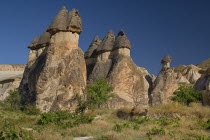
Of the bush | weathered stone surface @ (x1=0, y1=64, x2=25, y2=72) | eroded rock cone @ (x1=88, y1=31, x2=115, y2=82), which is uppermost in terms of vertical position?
weathered stone surface @ (x1=0, y1=64, x2=25, y2=72)

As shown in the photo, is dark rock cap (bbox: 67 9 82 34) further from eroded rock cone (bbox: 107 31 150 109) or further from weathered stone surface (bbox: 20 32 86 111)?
eroded rock cone (bbox: 107 31 150 109)

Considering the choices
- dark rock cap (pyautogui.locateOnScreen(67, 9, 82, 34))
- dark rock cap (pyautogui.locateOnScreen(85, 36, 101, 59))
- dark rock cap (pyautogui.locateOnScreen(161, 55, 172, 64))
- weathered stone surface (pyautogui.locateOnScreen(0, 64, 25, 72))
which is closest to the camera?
dark rock cap (pyautogui.locateOnScreen(67, 9, 82, 34))

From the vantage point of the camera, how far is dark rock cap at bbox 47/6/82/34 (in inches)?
634

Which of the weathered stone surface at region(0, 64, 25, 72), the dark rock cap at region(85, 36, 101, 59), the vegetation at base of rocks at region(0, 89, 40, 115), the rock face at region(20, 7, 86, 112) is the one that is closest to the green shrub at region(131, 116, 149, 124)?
the rock face at region(20, 7, 86, 112)

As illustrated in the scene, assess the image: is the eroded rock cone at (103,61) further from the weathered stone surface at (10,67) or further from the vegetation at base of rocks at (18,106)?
the weathered stone surface at (10,67)

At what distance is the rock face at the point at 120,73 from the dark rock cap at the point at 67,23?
375 centimetres

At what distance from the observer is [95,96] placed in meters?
13.3

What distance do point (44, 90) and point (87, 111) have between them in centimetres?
308

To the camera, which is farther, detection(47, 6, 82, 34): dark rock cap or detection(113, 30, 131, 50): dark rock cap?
detection(113, 30, 131, 50): dark rock cap

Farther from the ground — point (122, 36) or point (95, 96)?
point (122, 36)

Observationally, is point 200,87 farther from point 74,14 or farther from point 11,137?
point 11,137

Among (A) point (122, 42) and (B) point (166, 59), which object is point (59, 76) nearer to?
(A) point (122, 42)

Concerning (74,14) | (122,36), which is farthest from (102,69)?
(74,14)

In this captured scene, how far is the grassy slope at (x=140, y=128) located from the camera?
6286mm
